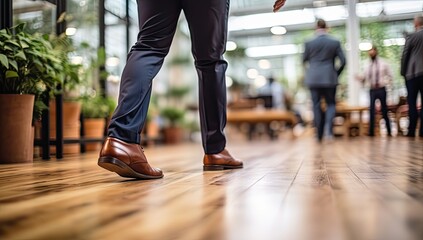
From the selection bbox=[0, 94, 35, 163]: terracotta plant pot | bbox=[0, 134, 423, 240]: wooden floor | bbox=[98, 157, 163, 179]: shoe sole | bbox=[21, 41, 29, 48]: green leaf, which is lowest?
bbox=[0, 134, 423, 240]: wooden floor

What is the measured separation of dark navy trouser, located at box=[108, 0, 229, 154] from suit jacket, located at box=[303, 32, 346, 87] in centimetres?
359

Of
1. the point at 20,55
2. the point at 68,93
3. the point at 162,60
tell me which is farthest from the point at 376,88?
the point at 162,60

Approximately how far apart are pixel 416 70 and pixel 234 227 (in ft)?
9.12

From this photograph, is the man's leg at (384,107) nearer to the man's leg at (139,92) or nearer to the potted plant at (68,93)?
the potted plant at (68,93)

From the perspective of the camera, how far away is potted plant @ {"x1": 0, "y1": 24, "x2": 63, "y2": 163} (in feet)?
7.75

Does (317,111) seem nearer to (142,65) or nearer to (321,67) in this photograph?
(321,67)

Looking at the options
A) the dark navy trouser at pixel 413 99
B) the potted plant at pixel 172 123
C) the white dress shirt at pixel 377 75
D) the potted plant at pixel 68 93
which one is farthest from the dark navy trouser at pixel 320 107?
the potted plant at pixel 68 93

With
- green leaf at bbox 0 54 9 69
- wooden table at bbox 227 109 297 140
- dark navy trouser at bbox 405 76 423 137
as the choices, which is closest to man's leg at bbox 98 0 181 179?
green leaf at bbox 0 54 9 69

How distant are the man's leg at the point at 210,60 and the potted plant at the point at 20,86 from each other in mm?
1089

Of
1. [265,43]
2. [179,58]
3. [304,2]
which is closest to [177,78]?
[179,58]

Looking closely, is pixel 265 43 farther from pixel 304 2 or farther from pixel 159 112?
pixel 159 112

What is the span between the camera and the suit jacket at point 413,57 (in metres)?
2.65

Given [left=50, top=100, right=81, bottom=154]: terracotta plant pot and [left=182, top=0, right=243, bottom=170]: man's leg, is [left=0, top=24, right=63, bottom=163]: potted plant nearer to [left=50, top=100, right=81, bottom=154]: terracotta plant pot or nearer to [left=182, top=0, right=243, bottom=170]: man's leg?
[left=50, top=100, right=81, bottom=154]: terracotta plant pot

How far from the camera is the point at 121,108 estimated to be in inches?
55.1
